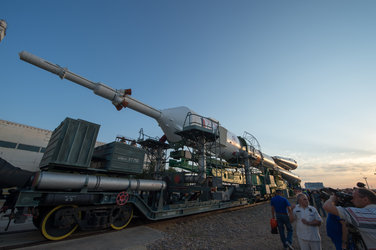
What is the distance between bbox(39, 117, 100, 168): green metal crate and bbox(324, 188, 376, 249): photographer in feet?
23.1

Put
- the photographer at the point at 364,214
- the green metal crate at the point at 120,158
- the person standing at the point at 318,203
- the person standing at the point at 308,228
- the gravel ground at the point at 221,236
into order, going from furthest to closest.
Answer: the person standing at the point at 318,203 → the green metal crate at the point at 120,158 → the gravel ground at the point at 221,236 → the person standing at the point at 308,228 → the photographer at the point at 364,214

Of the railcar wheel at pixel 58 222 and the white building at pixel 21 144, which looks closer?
the railcar wheel at pixel 58 222

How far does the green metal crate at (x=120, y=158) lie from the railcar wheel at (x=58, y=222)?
1.83 metres

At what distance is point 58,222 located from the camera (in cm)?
523

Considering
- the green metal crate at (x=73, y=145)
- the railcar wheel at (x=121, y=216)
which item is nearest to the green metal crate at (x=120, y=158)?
the green metal crate at (x=73, y=145)

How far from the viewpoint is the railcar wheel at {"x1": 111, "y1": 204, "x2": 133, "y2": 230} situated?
21.2 ft

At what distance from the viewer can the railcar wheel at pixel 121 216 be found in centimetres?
648

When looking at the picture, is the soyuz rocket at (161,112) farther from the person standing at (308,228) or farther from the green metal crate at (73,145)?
the person standing at (308,228)

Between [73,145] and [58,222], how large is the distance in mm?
2430

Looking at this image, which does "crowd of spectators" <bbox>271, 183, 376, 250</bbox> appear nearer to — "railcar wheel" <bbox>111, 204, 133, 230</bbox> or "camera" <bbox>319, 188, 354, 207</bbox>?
"camera" <bbox>319, 188, 354, 207</bbox>

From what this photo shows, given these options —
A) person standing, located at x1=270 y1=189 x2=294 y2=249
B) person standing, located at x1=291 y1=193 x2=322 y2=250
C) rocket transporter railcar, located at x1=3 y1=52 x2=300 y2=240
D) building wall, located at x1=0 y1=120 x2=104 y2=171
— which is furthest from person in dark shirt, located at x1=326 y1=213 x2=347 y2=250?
building wall, located at x1=0 y1=120 x2=104 y2=171

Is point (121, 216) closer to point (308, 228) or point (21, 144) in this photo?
point (308, 228)

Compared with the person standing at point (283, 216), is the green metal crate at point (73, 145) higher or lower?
higher

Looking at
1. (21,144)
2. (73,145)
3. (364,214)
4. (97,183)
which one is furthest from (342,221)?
(21,144)
